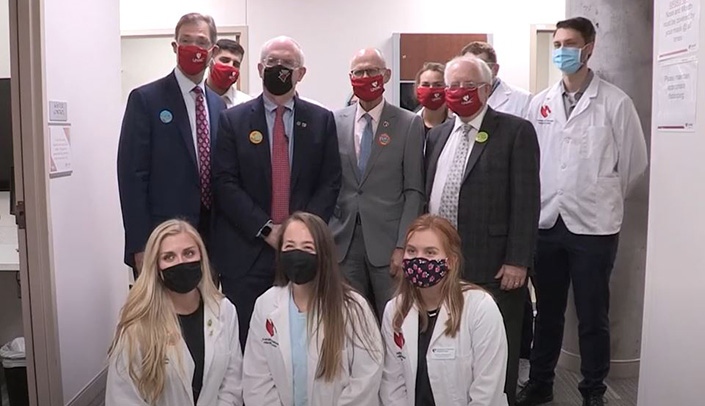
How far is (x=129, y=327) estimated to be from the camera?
2.14 meters

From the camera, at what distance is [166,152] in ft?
8.43

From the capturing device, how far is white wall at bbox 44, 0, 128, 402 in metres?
2.89

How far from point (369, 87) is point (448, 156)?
16.6 inches

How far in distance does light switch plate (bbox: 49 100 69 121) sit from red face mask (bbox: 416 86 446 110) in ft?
5.26

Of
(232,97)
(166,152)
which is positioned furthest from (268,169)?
(232,97)

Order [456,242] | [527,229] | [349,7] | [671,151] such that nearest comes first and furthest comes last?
[671,151] → [456,242] → [527,229] → [349,7]

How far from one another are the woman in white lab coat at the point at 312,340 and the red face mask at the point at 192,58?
81 cm

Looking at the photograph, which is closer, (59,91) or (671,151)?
(671,151)

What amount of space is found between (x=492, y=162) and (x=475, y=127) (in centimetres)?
16

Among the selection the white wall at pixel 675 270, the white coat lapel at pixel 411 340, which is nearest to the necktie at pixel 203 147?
the white coat lapel at pixel 411 340

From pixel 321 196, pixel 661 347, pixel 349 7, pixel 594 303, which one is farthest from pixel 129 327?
pixel 349 7

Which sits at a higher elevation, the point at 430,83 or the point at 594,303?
the point at 430,83

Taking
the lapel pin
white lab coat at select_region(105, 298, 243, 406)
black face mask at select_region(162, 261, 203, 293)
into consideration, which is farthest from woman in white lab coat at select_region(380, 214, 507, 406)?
the lapel pin

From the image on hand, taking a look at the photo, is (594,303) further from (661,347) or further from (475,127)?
(475,127)
